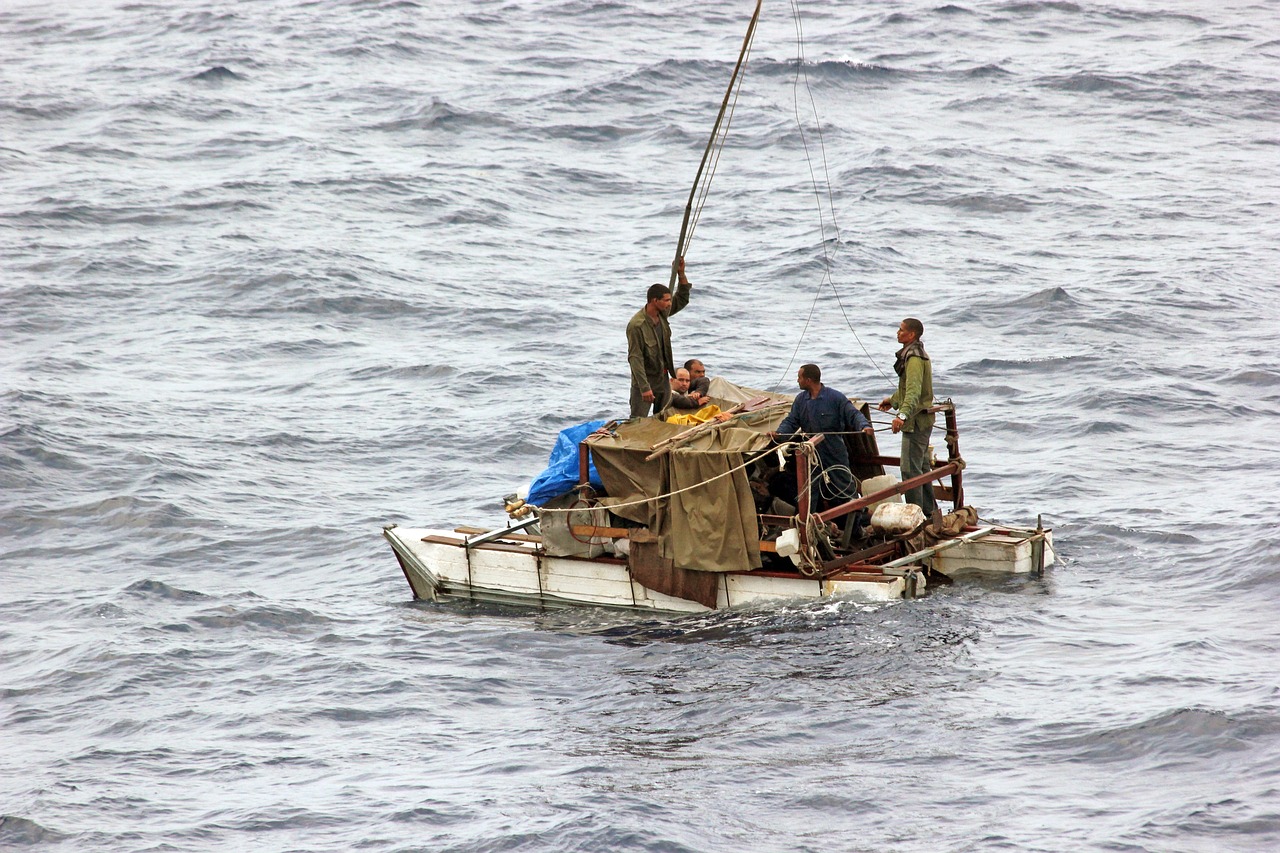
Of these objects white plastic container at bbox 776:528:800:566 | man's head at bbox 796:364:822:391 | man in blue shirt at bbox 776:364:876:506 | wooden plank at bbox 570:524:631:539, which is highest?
man's head at bbox 796:364:822:391

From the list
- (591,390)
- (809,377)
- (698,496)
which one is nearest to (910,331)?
(809,377)

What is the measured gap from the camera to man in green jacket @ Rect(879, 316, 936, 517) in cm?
1266

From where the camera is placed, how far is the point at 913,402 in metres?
12.7

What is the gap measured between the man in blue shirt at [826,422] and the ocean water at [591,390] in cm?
121

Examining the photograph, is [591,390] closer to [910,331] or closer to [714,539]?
[910,331]

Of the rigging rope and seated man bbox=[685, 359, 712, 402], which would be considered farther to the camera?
the rigging rope

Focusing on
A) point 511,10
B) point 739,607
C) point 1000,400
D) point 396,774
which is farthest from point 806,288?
point 511,10

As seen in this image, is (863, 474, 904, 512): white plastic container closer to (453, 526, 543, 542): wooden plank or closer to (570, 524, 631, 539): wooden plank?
(570, 524, 631, 539): wooden plank

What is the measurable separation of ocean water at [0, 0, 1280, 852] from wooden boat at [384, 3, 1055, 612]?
29 centimetres

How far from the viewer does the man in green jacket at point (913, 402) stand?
12656 millimetres

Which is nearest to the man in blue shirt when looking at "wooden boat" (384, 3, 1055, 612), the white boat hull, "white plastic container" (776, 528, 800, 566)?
"wooden boat" (384, 3, 1055, 612)

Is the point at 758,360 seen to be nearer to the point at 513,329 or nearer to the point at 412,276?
the point at 513,329

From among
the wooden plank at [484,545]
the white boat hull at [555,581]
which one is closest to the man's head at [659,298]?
the white boat hull at [555,581]

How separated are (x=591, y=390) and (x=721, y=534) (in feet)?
29.6
